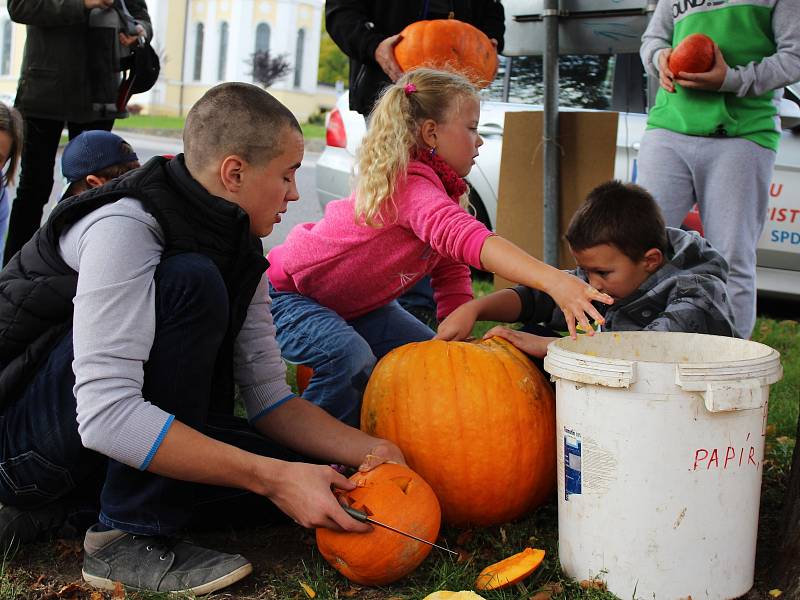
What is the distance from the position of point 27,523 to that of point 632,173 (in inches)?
177

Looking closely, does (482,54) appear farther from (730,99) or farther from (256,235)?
(256,235)

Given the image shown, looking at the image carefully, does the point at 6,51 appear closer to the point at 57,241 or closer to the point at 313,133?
the point at 313,133

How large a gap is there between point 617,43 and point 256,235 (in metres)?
3.16

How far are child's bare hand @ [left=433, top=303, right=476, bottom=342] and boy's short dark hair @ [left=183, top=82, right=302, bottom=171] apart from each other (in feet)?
2.75

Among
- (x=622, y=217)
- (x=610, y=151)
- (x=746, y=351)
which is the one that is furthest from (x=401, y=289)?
(x=610, y=151)

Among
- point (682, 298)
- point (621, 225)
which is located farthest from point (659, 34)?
point (682, 298)

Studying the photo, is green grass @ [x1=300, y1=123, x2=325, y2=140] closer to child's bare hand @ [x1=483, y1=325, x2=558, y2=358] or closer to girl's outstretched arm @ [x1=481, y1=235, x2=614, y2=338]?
child's bare hand @ [x1=483, y1=325, x2=558, y2=358]

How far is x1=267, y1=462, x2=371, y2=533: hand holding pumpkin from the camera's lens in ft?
7.21

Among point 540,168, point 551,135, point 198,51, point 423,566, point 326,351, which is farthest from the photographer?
point 198,51

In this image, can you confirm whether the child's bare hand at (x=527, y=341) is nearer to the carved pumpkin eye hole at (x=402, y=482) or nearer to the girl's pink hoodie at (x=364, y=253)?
the girl's pink hoodie at (x=364, y=253)

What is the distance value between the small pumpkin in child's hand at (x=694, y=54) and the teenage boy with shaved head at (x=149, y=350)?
1.98 m

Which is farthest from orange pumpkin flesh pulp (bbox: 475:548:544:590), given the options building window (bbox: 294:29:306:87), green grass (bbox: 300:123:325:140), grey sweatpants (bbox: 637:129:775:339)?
building window (bbox: 294:29:306:87)

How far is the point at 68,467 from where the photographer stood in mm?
2359

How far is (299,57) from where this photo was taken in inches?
2504
